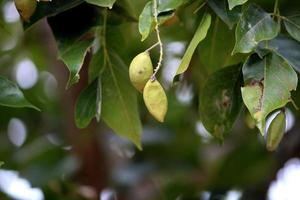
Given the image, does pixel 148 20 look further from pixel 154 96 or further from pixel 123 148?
pixel 123 148

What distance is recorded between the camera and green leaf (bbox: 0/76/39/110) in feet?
3.47

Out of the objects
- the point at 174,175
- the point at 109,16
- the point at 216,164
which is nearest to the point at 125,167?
the point at 174,175

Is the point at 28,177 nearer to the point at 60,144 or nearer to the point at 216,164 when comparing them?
the point at 60,144

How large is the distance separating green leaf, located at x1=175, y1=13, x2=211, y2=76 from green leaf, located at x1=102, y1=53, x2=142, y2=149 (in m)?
0.23

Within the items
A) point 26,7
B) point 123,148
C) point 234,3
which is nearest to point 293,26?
point 234,3

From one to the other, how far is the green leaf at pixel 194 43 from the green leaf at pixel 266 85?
0.25 ft

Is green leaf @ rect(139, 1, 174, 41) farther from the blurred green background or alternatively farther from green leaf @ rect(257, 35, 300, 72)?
the blurred green background

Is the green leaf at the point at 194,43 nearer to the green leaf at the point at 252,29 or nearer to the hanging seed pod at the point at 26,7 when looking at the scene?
the green leaf at the point at 252,29

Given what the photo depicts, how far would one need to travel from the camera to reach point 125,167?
85.3 inches

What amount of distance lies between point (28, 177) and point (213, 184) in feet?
1.70

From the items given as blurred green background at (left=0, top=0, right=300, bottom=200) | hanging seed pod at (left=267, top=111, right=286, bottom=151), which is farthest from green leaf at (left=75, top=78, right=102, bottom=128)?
blurred green background at (left=0, top=0, right=300, bottom=200)

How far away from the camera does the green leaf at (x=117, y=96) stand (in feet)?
3.93

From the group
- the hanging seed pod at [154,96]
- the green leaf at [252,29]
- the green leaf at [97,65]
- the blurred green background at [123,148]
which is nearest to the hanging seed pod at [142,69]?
the hanging seed pod at [154,96]

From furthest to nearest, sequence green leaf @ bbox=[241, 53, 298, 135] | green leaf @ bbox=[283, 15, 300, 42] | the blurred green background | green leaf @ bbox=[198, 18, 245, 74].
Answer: the blurred green background
green leaf @ bbox=[198, 18, 245, 74]
green leaf @ bbox=[283, 15, 300, 42]
green leaf @ bbox=[241, 53, 298, 135]
